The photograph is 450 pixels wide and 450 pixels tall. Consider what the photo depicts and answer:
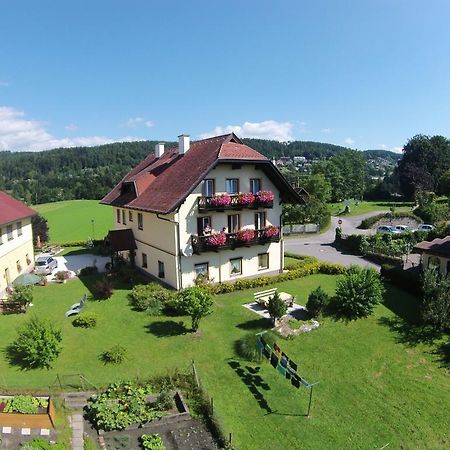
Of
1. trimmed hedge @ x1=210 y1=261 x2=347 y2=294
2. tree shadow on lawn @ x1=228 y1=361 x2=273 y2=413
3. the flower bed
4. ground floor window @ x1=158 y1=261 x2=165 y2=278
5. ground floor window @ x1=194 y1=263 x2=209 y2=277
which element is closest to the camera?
the flower bed

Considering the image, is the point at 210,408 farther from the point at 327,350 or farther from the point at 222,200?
the point at 222,200

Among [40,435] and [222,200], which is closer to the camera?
[40,435]

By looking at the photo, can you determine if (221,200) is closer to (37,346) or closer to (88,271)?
(37,346)

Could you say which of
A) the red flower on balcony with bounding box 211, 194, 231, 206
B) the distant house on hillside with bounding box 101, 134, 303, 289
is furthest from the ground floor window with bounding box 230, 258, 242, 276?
the red flower on balcony with bounding box 211, 194, 231, 206

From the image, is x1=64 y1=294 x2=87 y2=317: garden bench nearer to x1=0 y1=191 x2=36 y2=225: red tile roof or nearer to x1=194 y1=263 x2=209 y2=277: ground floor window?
x1=194 y1=263 x2=209 y2=277: ground floor window

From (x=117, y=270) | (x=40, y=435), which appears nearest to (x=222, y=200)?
(x=117, y=270)

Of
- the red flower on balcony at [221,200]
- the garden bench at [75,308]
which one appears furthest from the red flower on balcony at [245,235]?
the garden bench at [75,308]
